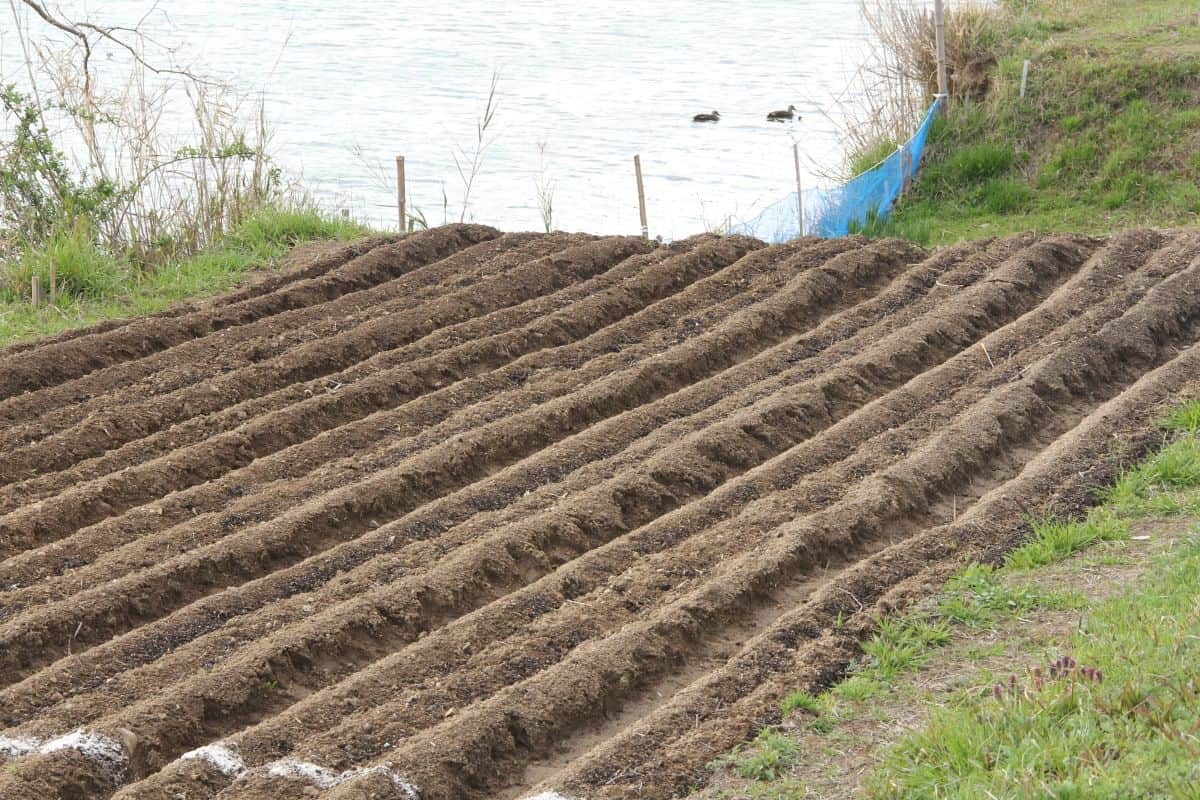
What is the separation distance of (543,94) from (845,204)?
12097 mm

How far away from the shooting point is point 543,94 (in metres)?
22.9

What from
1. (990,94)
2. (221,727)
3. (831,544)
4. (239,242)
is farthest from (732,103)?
(221,727)

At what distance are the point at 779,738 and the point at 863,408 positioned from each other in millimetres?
2977

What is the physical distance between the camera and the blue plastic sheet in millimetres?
11375

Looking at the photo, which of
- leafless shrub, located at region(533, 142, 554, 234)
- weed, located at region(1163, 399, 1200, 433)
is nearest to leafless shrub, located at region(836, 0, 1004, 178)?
leafless shrub, located at region(533, 142, 554, 234)

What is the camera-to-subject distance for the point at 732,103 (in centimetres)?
2233

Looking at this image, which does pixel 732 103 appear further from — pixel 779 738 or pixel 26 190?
pixel 779 738

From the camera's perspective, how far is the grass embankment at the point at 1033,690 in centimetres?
355

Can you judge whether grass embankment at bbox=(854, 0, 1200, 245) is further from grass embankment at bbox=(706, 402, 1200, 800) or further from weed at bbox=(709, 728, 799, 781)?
weed at bbox=(709, 728, 799, 781)

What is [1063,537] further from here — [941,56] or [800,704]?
[941,56]

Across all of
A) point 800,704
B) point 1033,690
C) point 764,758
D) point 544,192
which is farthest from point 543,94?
point 1033,690

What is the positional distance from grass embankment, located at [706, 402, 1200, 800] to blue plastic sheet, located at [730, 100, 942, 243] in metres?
5.98

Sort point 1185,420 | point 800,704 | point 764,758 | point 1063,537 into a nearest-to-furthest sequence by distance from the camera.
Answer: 1. point 764,758
2. point 800,704
3. point 1063,537
4. point 1185,420

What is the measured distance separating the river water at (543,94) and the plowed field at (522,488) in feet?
14.7
